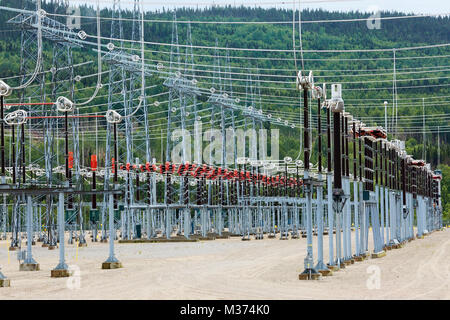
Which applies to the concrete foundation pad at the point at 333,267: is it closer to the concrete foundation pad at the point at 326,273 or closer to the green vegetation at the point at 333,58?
the concrete foundation pad at the point at 326,273

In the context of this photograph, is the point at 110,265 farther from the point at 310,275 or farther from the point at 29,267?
the point at 310,275

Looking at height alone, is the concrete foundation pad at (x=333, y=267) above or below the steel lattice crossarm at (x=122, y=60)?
below

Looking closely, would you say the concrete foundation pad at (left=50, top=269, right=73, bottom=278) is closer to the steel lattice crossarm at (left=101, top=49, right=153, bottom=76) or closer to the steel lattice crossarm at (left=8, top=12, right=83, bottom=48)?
the steel lattice crossarm at (left=8, top=12, right=83, bottom=48)

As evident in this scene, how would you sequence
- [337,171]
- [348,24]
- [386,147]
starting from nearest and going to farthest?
1. [337,171]
2. [386,147]
3. [348,24]

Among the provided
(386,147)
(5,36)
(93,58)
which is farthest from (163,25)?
(386,147)

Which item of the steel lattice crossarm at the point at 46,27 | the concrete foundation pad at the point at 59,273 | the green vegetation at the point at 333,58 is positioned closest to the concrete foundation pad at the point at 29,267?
the concrete foundation pad at the point at 59,273

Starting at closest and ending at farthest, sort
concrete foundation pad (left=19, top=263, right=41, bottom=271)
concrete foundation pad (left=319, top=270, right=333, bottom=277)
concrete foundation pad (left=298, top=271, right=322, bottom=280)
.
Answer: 1. concrete foundation pad (left=298, top=271, right=322, bottom=280)
2. concrete foundation pad (left=319, top=270, right=333, bottom=277)
3. concrete foundation pad (left=19, top=263, right=41, bottom=271)

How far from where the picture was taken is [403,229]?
40.6 metres

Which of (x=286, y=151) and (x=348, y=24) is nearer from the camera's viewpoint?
(x=286, y=151)

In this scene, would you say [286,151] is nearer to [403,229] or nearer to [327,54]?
[327,54]

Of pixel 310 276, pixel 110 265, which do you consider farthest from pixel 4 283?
pixel 310 276

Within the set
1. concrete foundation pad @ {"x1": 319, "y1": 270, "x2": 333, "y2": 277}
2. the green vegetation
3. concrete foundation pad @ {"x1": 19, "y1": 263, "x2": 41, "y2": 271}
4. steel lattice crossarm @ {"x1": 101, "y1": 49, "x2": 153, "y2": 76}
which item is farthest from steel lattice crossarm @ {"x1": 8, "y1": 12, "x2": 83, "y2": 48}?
the green vegetation

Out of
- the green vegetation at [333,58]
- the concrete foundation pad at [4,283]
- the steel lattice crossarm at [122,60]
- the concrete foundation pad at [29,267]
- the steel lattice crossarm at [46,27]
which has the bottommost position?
the concrete foundation pad at [29,267]

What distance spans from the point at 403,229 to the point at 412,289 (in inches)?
998
